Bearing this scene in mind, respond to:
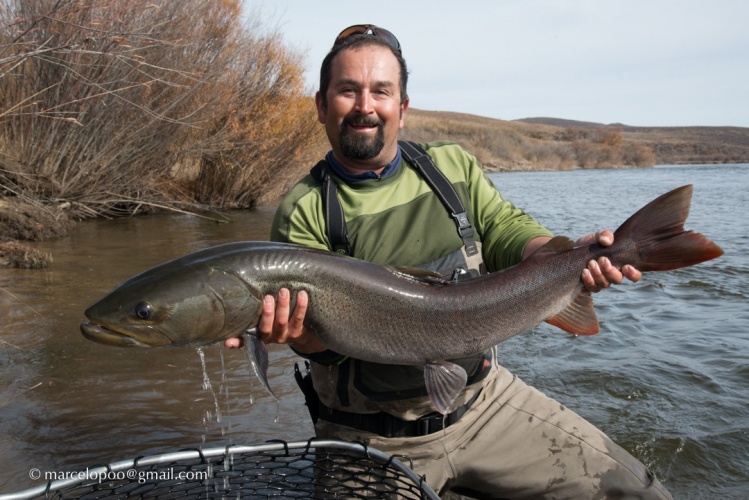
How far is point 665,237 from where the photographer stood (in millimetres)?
2771

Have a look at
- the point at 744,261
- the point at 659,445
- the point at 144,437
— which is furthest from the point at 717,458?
the point at 744,261

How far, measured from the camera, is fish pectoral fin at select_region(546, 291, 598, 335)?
117 inches

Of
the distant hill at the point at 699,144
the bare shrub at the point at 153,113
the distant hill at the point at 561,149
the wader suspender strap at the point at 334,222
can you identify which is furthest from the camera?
the distant hill at the point at 699,144

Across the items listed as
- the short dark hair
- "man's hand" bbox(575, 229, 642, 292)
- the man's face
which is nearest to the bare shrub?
the short dark hair

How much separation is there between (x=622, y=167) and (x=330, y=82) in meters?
70.9

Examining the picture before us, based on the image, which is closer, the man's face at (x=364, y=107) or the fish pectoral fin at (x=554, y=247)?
the fish pectoral fin at (x=554, y=247)

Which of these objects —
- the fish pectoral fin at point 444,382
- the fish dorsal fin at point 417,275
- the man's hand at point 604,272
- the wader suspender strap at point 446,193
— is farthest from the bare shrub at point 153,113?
the man's hand at point 604,272

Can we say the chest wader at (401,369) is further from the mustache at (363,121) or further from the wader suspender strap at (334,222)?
the mustache at (363,121)

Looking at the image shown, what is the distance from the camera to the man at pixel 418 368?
3.08 metres

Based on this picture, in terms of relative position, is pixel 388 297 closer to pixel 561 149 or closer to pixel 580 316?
pixel 580 316

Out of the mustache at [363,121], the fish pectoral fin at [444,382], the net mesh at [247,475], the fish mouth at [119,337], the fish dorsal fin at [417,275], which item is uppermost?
the mustache at [363,121]

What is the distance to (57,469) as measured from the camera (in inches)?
146

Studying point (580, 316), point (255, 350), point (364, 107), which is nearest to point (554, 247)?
point (580, 316)

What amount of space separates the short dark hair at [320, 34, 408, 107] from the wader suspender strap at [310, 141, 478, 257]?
1.43ft
